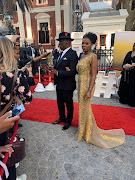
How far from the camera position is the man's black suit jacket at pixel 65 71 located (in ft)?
9.64

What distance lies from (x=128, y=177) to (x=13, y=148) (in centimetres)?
174

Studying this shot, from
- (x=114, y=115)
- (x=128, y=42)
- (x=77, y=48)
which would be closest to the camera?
(x=114, y=115)

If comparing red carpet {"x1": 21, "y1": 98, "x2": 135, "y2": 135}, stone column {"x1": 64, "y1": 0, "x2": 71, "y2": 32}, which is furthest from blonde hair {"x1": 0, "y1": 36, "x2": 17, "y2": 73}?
stone column {"x1": 64, "y1": 0, "x2": 71, "y2": 32}

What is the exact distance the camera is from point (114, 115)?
4.04 meters

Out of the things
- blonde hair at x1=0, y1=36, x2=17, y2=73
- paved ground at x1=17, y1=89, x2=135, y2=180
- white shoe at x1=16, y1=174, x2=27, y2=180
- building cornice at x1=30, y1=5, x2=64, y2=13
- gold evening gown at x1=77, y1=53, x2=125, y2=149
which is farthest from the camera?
building cornice at x1=30, y1=5, x2=64, y2=13

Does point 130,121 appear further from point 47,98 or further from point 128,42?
point 128,42

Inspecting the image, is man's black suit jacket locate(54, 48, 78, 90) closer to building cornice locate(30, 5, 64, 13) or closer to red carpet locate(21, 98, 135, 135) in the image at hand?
red carpet locate(21, 98, 135, 135)

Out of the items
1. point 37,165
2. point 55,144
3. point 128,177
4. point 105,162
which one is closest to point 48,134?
point 55,144

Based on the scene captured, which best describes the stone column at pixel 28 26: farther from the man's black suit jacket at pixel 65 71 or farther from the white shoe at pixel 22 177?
the white shoe at pixel 22 177

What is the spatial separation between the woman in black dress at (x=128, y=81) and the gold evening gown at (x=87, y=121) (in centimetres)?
215

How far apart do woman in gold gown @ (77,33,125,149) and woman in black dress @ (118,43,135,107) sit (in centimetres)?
209

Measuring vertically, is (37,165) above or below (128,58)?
below

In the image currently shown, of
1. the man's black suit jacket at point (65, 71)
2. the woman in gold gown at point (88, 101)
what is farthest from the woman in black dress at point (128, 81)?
the man's black suit jacket at point (65, 71)

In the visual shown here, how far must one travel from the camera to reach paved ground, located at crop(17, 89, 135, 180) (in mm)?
2137
